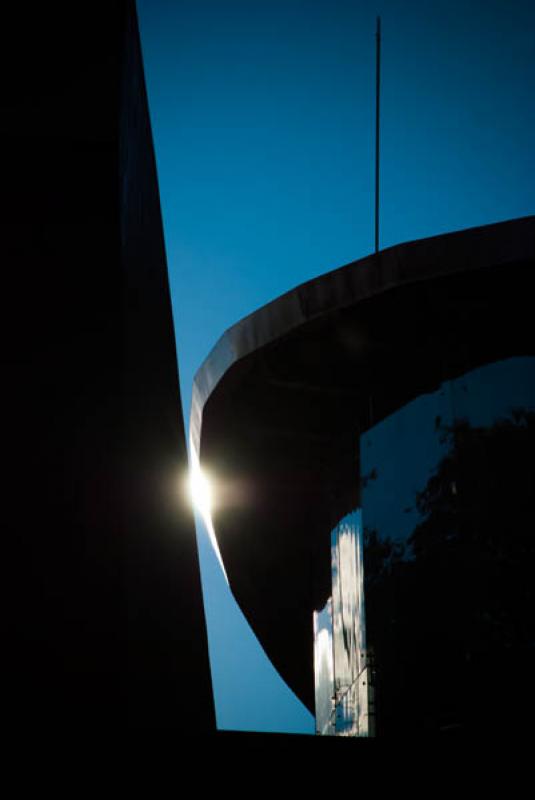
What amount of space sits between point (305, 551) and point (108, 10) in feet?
37.3

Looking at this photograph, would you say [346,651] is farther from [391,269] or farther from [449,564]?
[391,269]

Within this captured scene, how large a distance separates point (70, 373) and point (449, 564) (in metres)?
6.33

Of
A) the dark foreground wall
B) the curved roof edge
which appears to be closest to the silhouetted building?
the curved roof edge

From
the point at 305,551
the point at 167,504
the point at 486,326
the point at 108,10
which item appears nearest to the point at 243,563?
the point at 305,551

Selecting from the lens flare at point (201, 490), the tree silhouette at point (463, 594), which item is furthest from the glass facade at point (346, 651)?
the lens flare at point (201, 490)

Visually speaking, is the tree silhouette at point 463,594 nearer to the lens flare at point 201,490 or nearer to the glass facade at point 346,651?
the glass facade at point 346,651

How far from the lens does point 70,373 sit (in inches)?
133

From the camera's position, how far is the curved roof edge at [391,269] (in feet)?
26.0

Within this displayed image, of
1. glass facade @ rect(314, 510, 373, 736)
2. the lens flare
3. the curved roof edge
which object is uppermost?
the curved roof edge

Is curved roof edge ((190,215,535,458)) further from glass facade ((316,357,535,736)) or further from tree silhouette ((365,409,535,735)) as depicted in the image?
tree silhouette ((365,409,535,735))

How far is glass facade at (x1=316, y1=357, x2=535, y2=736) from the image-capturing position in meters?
8.17

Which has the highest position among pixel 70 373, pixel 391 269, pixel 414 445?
pixel 391 269

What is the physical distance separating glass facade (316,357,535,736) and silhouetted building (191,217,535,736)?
0.05 ft

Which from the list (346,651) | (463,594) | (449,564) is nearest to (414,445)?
(449,564)
